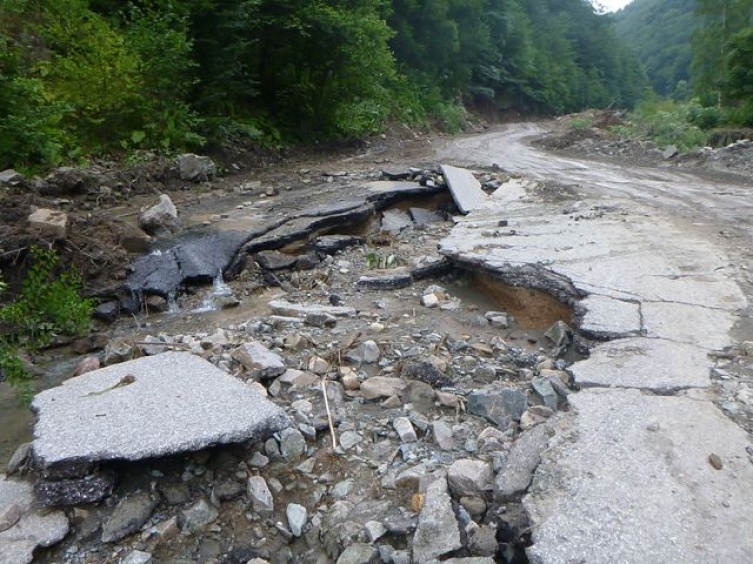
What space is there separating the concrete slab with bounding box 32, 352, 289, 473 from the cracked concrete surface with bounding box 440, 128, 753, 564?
54.3 inches

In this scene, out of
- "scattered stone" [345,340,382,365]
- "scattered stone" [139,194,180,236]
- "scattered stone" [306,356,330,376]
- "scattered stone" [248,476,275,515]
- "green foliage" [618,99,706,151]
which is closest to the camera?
"scattered stone" [248,476,275,515]

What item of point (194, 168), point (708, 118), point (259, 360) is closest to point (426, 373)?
point (259, 360)

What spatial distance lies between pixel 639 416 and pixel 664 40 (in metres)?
76.1

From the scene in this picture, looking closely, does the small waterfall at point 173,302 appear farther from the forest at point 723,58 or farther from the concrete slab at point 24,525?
the forest at point 723,58

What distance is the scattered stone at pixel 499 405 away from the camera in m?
2.85

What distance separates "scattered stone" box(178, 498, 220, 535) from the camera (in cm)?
237

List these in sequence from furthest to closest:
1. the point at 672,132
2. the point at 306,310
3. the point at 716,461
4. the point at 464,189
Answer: the point at 672,132 < the point at 464,189 < the point at 306,310 < the point at 716,461

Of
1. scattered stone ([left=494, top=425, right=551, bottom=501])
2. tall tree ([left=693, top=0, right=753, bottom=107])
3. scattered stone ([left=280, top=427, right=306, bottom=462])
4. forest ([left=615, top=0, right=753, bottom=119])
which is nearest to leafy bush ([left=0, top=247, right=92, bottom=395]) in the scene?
scattered stone ([left=280, top=427, right=306, bottom=462])

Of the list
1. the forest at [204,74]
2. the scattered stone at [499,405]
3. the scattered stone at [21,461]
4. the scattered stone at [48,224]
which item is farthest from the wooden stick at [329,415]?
the forest at [204,74]

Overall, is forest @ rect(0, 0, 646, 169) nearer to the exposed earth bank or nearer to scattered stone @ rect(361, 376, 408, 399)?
the exposed earth bank

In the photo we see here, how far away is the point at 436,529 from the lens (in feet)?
7.11

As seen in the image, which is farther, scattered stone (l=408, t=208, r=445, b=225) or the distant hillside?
the distant hillside

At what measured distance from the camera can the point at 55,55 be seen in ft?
29.9

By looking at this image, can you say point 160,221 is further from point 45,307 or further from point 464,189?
point 464,189
